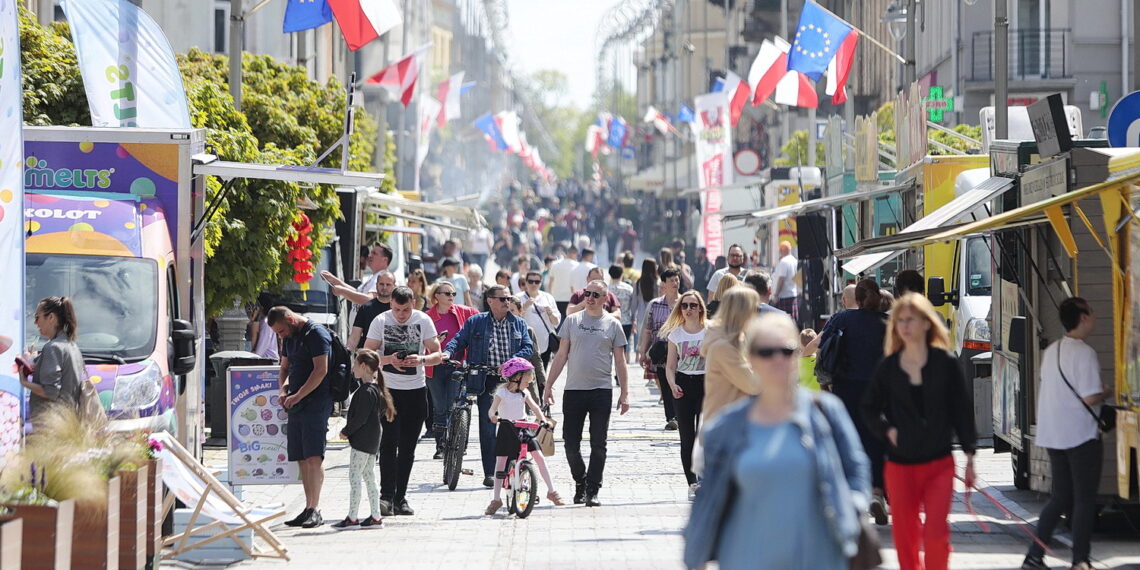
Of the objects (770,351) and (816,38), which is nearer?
→ (770,351)

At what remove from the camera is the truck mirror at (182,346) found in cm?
1195

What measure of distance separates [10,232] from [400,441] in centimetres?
440

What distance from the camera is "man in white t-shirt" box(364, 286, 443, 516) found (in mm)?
12773

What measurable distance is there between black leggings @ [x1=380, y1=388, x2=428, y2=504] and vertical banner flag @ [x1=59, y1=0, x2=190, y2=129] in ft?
12.0

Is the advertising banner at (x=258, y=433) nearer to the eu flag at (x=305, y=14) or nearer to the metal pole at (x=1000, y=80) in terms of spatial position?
the eu flag at (x=305, y=14)

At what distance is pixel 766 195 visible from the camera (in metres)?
38.1

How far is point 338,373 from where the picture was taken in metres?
12.1

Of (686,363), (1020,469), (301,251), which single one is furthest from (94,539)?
(301,251)

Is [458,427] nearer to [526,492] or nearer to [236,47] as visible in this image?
[526,492]

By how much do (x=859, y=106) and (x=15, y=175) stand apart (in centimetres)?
4720

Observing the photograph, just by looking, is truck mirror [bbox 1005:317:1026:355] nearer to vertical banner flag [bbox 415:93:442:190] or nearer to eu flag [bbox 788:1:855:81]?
eu flag [bbox 788:1:855:81]

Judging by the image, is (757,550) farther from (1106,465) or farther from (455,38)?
(455,38)

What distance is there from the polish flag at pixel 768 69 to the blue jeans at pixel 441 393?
18.9 metres

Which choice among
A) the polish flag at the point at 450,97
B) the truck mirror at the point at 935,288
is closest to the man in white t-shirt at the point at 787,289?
the truck mirror at the point at 935,288
